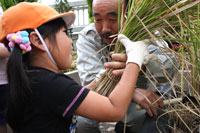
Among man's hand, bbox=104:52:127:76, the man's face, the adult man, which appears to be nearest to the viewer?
man's hand, bbox=104:52:127:76

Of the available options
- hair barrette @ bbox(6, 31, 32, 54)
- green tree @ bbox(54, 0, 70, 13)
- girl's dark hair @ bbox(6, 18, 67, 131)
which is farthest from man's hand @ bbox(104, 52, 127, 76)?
green tree @ bbox(54, 0, 70, 13)

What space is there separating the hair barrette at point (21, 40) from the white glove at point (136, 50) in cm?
51

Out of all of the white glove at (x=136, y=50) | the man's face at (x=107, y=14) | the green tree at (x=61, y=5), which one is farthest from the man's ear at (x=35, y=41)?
the green tree at (x=61, y=5)

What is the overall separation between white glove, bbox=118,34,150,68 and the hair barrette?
515mm

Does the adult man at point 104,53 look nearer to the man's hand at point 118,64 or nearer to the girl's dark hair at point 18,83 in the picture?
the man's hand at point 118,64

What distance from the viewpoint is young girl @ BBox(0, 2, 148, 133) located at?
3.23 feet

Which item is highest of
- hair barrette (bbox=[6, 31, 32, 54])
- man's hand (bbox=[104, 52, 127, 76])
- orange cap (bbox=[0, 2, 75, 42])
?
orange cap (bbox=[0, 2, 75, 42])

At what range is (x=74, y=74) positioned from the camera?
335 cm

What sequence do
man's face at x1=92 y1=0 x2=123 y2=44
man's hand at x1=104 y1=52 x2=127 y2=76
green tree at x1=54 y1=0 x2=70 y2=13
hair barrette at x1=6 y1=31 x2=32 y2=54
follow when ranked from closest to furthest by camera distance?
hair barrette at x1=6 y1=31 x2=32 y2=54
man's hand at x1=104 y1=52 x2=127 y2=76
man's face at x1=92 y1=0 x2=123 y2=44
green tree at x1=54 y1=0 x2=70 y2=13

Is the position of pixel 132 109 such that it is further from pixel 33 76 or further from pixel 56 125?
pixel 33 76

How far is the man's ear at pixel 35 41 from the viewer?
1052mm

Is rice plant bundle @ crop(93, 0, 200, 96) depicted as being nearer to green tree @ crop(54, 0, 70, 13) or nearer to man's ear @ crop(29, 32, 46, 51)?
man's ear @ crop(29, 32, 46, 51)

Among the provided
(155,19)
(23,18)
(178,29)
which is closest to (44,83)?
(23,18)

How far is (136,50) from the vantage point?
1.10 m
